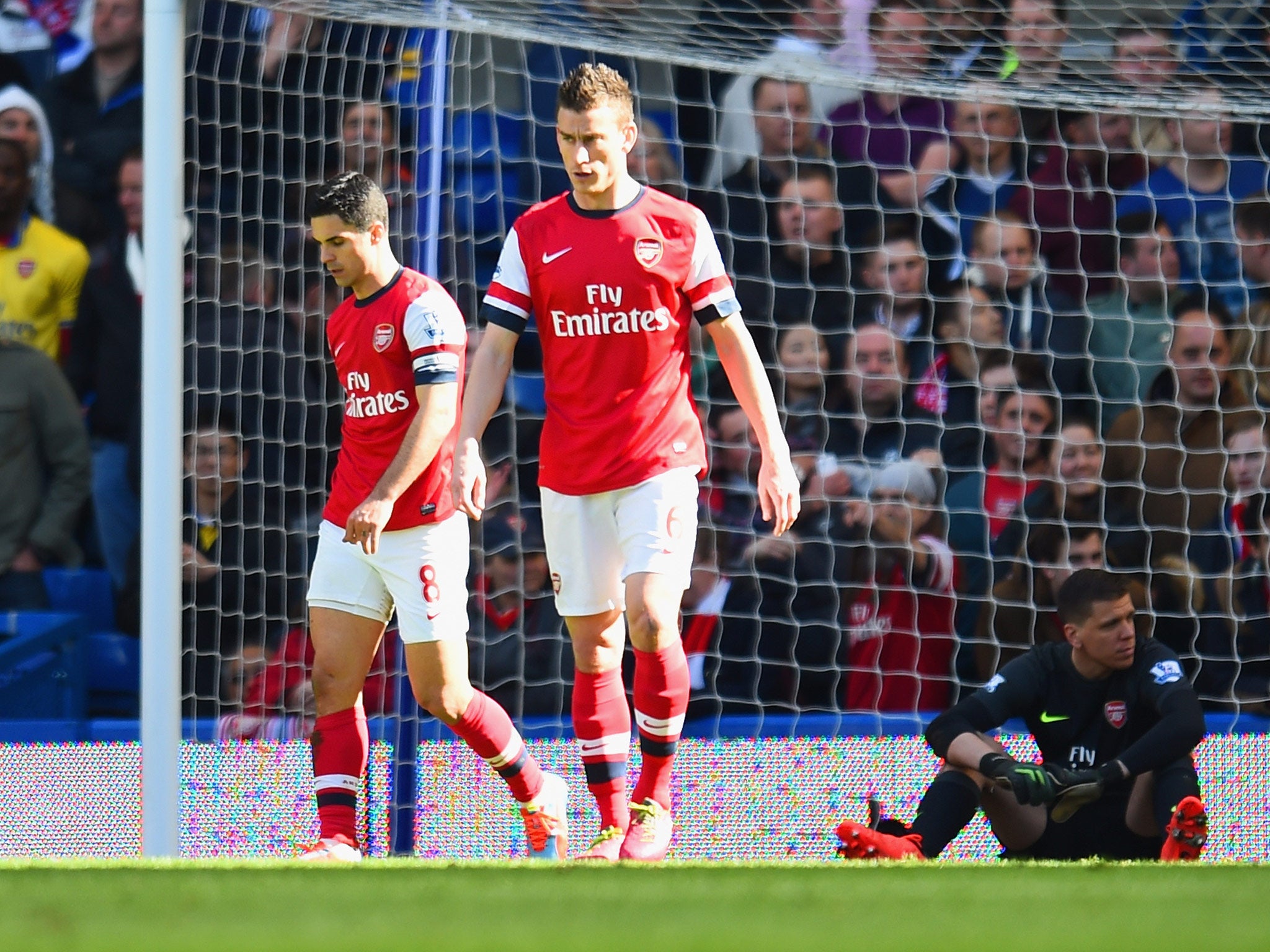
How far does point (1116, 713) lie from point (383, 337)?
2264mm

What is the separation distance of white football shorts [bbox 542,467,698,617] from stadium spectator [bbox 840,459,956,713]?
2325mm

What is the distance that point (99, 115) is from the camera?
745cm

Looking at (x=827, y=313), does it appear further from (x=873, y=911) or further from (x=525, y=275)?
(x=873, y=911)

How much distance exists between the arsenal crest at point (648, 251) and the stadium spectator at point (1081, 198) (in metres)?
3.09

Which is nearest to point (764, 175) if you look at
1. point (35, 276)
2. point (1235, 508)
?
point (1235, 508)

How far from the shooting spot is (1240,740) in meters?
5.18

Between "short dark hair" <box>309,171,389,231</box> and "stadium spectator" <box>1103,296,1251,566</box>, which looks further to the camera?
"stadium spectator" <box>1103,296,1251,566</box>

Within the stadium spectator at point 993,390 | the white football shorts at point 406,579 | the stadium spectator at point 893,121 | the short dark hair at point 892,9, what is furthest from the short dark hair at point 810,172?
the white football shorts at point 406,579

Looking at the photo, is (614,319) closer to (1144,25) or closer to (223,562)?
(223,562)

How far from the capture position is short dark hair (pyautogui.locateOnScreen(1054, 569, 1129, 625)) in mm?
4852

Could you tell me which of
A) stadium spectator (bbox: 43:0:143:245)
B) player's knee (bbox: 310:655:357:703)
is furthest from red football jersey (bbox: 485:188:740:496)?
stadium spectator (bbox: 43:0:143:245)

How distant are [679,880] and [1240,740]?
2.95 meters

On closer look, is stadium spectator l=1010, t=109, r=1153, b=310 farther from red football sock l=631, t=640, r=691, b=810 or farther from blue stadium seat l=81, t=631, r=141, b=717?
blue stadium seat l=81, t=631, r=141, b=717

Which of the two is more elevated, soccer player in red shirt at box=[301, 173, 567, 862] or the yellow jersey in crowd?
the yellow jersey in crowd
